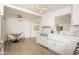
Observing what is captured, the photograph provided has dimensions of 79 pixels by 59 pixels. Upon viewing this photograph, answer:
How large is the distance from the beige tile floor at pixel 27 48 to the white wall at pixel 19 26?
0.36ft

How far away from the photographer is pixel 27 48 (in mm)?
1618

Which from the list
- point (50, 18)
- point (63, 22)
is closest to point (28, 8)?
point (50, 18)

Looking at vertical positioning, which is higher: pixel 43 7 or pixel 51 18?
pixel 43 7

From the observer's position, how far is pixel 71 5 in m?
1.59

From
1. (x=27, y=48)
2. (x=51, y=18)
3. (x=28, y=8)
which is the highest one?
(x=28, y=8)

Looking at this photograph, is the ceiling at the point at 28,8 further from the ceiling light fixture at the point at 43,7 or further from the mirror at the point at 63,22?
the mirror at the point at 63,22

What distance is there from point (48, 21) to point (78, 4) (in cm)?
51

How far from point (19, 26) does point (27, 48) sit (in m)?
0.35

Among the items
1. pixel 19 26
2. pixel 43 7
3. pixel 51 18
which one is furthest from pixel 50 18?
pixel 19 26

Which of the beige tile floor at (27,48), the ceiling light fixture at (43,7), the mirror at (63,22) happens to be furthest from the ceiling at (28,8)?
the beige tile floor at (27,48)

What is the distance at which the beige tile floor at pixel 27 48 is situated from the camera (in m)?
1.60

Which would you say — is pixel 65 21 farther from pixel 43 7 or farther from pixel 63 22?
pixel 43 7

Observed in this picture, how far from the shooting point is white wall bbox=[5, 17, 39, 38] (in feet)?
5.26
